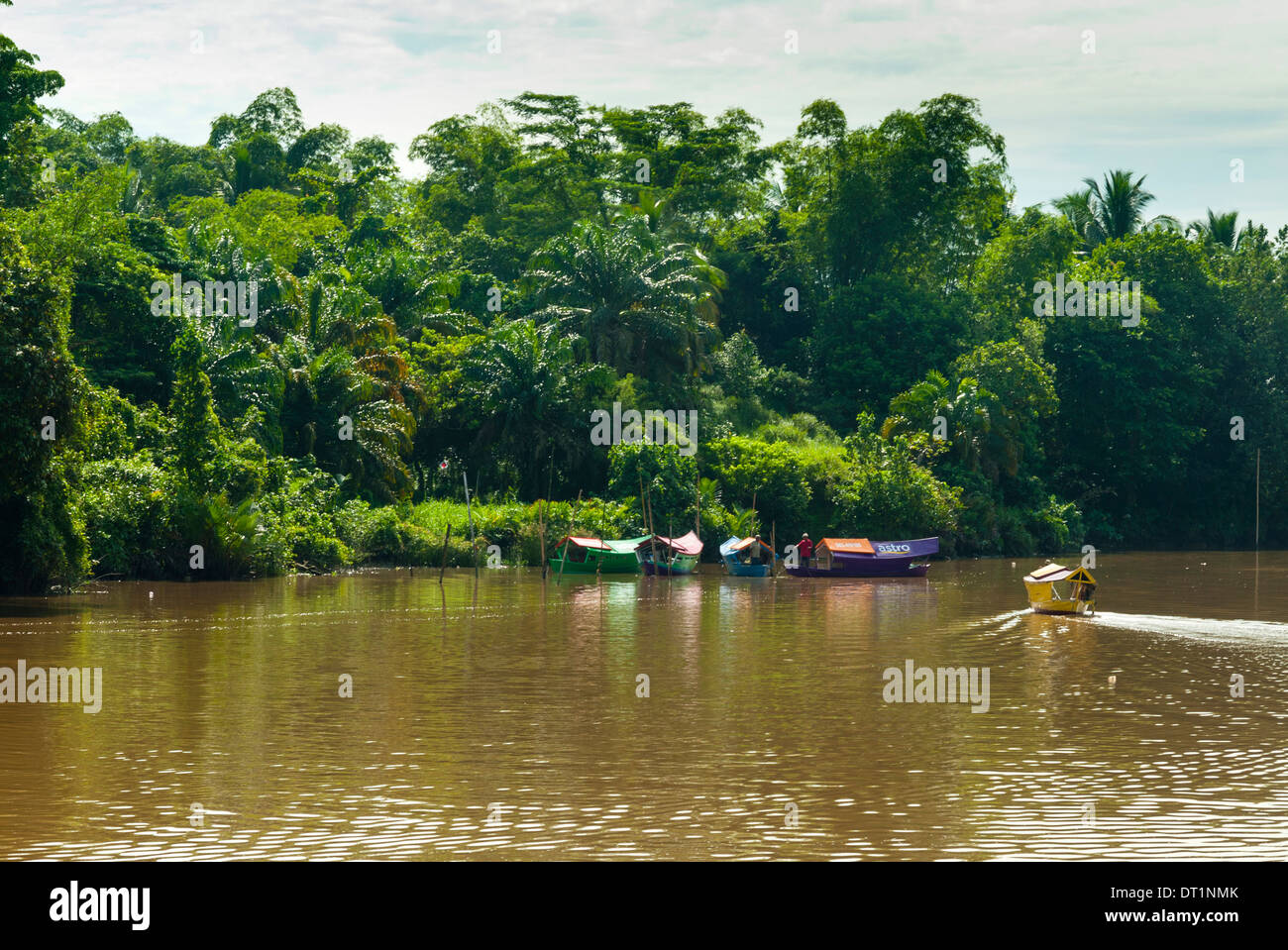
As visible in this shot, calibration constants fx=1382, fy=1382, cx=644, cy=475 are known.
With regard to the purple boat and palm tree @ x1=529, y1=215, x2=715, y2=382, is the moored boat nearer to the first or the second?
the purple boat

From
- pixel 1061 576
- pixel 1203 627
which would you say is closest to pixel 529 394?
pixel 1061 576

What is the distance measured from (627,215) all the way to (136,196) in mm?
25726

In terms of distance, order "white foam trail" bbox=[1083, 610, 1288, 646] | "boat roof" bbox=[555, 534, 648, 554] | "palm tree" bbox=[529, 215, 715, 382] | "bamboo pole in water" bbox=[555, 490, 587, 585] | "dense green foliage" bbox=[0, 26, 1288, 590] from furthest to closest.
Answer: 1. "palm tree" bbox=[529, 215, 715, 382]
2. "boat roof" bbox=[555, 534, 648, 554]
3. "bamboo pole in water" bbox=[555, 490, 587, 585]
4. "dense green foliage" bbox=[0, 26, 1288, 590]
5. "white foam trail" bbox=[1083, 610, 1288, 646]

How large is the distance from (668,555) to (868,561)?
259 inches

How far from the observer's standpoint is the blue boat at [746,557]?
45281mm

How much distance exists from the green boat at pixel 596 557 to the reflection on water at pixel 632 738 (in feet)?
46.9

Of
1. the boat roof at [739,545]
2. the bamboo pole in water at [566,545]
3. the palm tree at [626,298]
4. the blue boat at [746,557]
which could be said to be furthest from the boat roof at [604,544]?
the palm tree at [626,298]

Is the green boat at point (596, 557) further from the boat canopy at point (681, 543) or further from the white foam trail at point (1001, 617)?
the white foam trail at point (1001, 617)

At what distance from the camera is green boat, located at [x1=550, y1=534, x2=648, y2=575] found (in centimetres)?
4575

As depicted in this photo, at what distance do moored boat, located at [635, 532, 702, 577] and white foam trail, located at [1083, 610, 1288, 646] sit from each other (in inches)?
667

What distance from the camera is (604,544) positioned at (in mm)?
46031

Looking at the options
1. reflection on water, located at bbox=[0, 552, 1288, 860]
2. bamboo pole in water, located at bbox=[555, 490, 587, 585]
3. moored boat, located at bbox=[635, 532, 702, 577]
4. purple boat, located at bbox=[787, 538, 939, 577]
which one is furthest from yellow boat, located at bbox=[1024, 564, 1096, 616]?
moored boat, located at bbox=[635, 532, 702, 577]
